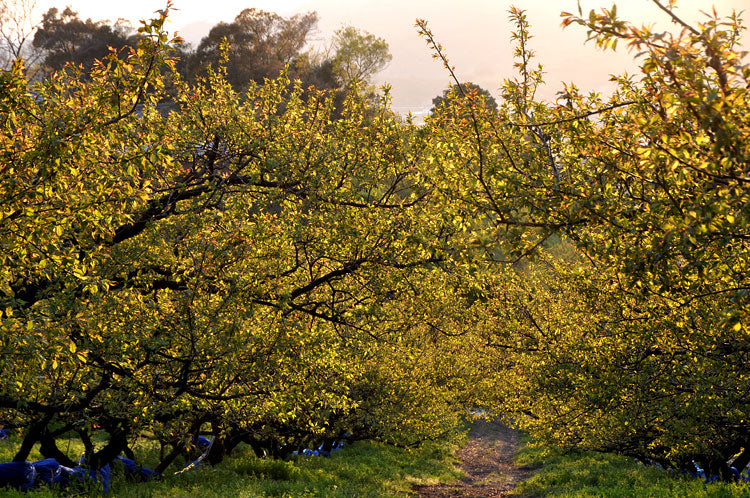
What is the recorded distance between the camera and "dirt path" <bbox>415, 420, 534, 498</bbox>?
77.0ft

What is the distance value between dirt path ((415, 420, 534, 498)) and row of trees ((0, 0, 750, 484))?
915 centimetres

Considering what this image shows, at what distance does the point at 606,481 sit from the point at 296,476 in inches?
431

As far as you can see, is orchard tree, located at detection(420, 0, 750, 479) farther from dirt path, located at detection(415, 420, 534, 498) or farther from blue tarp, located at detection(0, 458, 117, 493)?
blue tarp, located at detection(0, 458, 117, 493)

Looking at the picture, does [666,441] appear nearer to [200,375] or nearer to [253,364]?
[253,364]

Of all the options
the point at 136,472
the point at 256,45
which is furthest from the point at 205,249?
the point at 256,45

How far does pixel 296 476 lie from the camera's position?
772 inches

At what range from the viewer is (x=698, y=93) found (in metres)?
4.18

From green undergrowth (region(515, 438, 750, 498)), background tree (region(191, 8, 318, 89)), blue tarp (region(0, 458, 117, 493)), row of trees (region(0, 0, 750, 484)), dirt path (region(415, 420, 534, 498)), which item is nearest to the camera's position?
row of trees (region(0, 0, 750, 484))

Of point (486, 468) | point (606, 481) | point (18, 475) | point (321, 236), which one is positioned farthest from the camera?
point (486, 468)

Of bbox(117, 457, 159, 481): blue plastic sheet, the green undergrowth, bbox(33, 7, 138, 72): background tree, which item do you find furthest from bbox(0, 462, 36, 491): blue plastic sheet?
bbox(33, 7, 138, 72): background tree

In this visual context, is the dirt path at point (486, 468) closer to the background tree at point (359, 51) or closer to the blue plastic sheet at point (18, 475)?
the blue plastic sheet at point (18, 475)

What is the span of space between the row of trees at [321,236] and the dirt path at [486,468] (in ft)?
30.0

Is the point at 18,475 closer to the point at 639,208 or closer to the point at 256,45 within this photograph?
the point at 639,208

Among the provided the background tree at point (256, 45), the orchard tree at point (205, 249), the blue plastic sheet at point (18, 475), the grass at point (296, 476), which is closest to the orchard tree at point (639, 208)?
the orchard tree at point (205, 249)
